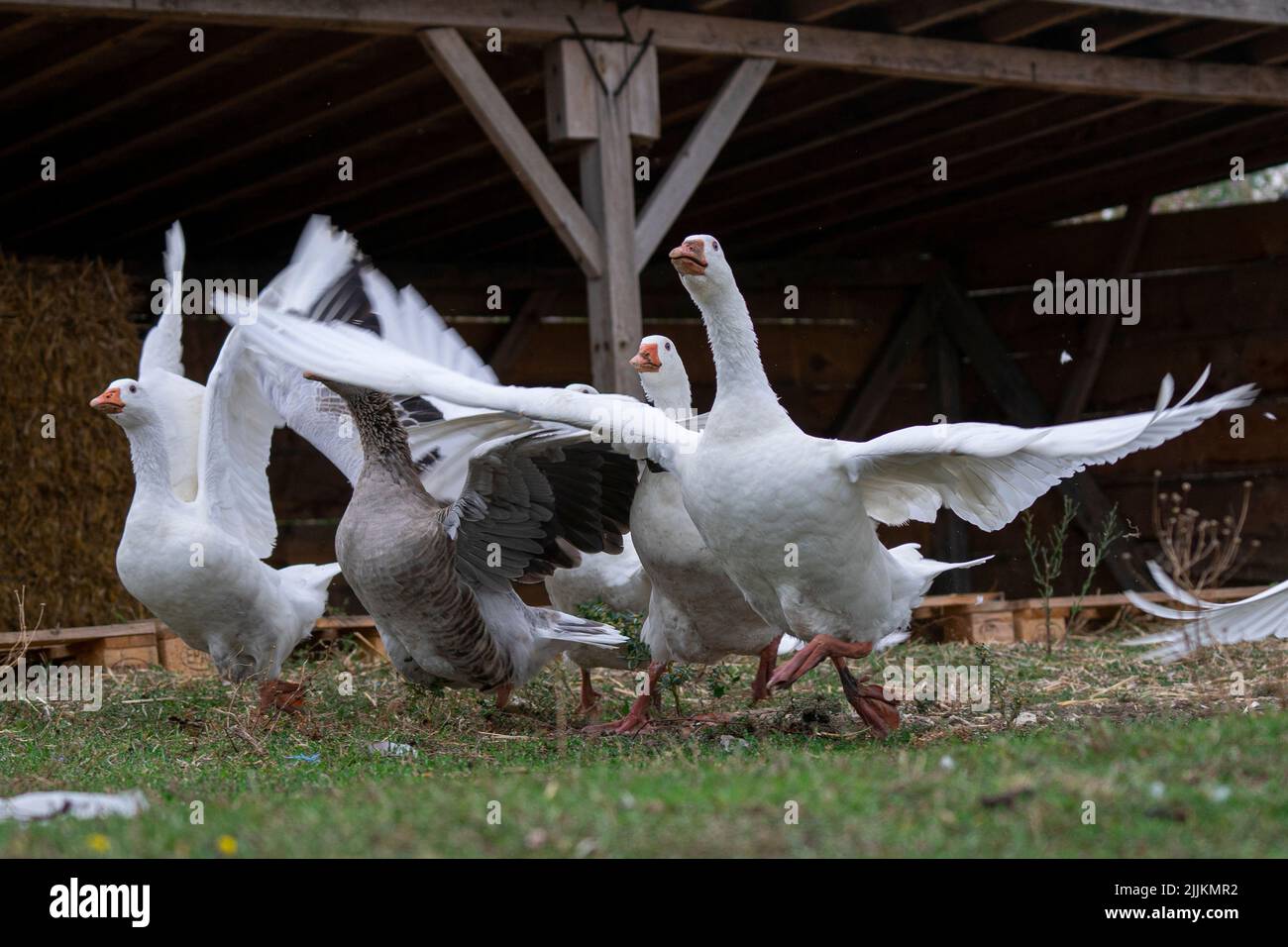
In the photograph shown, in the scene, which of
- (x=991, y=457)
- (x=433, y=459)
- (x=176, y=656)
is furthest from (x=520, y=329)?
(x=991, y=457)

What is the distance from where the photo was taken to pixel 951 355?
1475 centimetres

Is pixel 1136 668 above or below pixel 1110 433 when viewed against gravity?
below

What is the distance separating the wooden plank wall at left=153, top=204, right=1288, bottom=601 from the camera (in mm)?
12883

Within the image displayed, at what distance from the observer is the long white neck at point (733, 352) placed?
5199 millimetres

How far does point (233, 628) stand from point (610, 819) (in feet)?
12.6

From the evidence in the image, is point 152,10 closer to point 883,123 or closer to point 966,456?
point 966,456

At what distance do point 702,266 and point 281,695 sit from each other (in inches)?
111

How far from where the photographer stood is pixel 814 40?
8.38 metres

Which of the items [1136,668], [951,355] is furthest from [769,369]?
[1136,668]

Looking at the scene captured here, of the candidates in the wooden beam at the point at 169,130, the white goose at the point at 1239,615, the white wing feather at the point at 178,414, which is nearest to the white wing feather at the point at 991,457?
the white goose at the point at 1239,615

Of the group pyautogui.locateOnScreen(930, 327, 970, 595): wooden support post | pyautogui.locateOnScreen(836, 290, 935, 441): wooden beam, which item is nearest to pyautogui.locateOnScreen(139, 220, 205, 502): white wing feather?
pyautogui.locateOnScreen(836, 290, 935, 441): wooden beam

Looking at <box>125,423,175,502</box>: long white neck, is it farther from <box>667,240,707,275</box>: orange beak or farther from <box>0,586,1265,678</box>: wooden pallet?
<box>667,240,707,275</box>: orange beak

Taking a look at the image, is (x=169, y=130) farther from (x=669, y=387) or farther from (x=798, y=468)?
(x=798, y=468)
